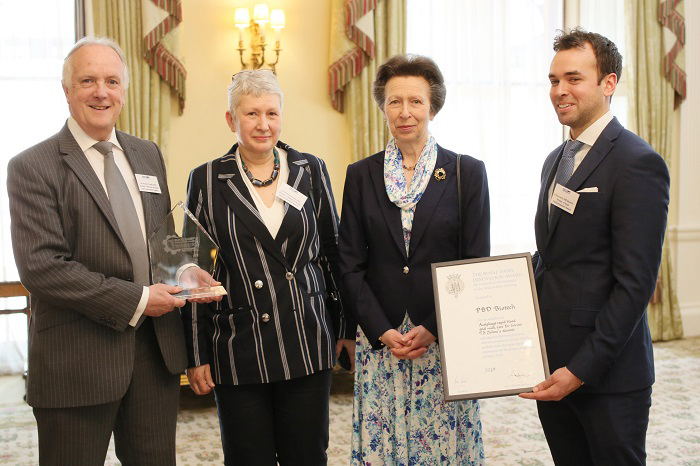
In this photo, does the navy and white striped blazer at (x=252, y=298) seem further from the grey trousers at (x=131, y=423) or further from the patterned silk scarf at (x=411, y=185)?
the patterned silk scarf at (x=411, y=185)

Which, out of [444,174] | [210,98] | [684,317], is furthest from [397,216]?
[684,317]

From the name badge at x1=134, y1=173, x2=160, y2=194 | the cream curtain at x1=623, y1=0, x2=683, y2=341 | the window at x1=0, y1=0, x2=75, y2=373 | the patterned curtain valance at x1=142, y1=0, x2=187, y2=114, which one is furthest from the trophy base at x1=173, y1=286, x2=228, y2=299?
the cream curtain at x1=623, y1=0, x2=683, y2=341

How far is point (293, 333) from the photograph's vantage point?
2.35 metres

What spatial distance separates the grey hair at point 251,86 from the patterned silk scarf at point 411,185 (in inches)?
18.9

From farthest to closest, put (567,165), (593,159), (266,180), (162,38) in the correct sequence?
(162,38) → (266,180) → (567,165) → (593,159)

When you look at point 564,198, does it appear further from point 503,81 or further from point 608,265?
point 503,81

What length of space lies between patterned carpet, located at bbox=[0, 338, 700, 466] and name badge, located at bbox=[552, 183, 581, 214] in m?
2.11

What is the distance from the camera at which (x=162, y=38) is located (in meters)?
5.29

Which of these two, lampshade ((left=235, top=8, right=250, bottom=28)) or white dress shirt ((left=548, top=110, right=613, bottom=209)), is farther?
lampshade ((left=235, top=8, right=250, bottom=28))

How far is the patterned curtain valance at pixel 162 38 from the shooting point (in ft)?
17.2

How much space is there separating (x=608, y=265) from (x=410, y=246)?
0.62m

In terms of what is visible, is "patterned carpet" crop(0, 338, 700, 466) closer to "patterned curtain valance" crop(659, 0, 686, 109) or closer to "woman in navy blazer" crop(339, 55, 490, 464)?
"woman in navy blazer" crop(339, 55, 490, 464)

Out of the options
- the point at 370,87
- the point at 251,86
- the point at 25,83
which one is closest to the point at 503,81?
the point at 370,87

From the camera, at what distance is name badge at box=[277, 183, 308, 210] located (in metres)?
2.39
